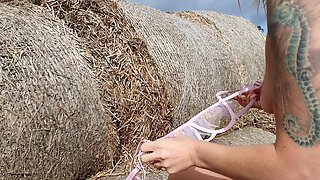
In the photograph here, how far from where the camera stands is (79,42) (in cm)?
233

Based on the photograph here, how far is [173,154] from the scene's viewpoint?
1.16 metres

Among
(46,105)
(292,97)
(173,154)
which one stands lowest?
(46,105)

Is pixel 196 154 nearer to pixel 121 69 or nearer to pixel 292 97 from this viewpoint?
pixel 292 97

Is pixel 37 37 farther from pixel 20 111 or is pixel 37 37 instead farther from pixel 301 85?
pixel 301 85

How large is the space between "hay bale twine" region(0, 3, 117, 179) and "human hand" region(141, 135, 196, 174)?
69 cm

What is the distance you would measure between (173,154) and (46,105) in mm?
814

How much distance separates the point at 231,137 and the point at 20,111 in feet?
5.18

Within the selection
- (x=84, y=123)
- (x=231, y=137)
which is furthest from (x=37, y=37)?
(x=231, y=137)

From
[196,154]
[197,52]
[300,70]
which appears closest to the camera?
[300,70]

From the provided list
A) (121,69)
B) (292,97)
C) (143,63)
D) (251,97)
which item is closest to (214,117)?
(251,97)

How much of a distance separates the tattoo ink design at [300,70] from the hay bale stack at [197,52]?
5.57 feet

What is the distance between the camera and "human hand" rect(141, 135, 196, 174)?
115 cm

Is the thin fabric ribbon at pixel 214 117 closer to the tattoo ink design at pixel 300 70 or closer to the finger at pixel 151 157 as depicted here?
the finger at pixel 151 157

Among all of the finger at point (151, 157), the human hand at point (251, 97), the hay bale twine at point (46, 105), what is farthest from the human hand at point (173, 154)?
the hay bale twine at point (46, 105)
